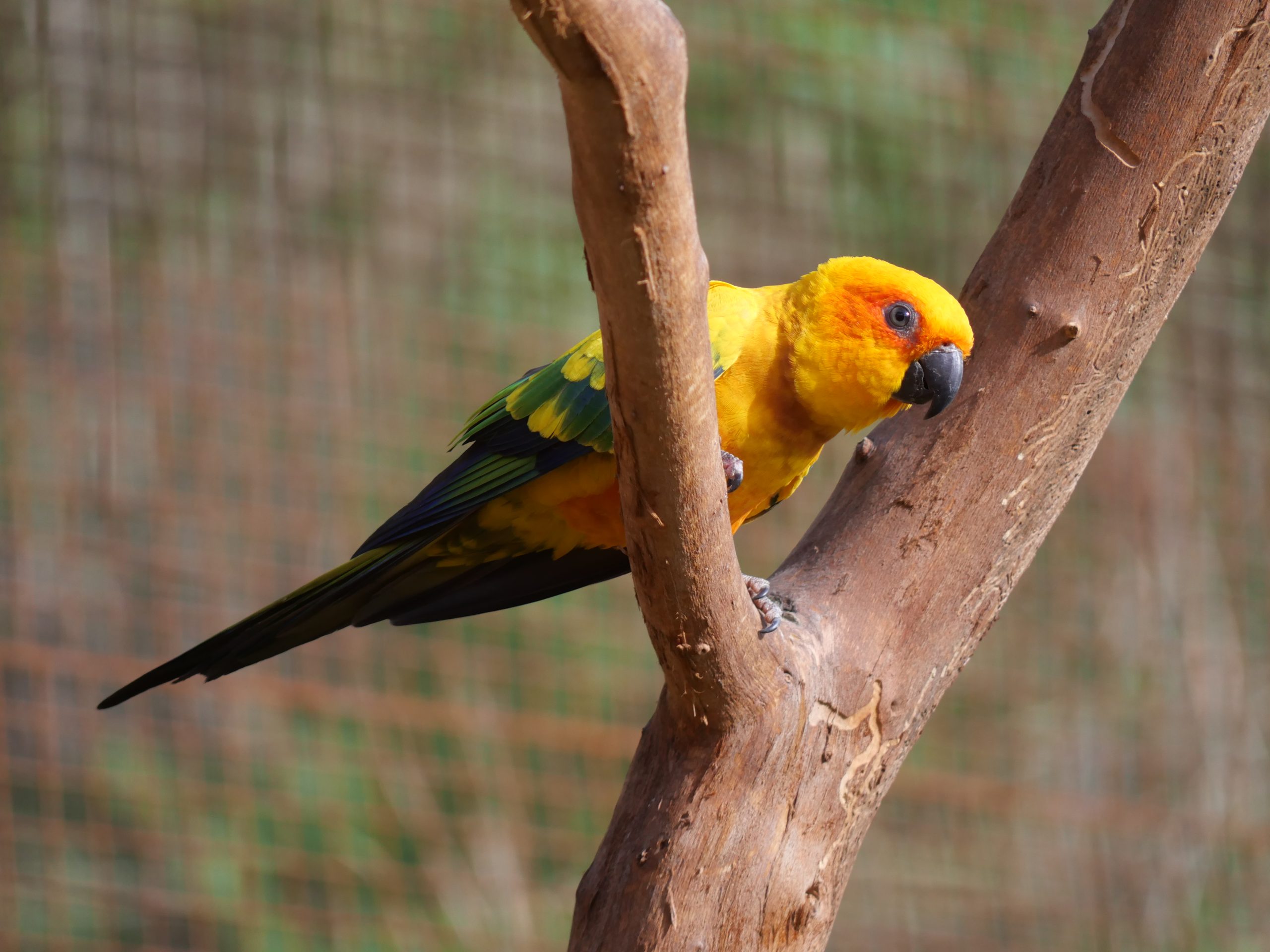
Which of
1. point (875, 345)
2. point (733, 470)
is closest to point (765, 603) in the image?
point (733, 470)

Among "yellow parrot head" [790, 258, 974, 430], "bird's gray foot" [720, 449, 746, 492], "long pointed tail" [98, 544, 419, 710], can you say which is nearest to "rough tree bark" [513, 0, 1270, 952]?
"yellow parrot head" [790, 258, 974, 430]

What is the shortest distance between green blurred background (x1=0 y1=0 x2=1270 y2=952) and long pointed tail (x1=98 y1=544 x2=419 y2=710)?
1940 millimetres

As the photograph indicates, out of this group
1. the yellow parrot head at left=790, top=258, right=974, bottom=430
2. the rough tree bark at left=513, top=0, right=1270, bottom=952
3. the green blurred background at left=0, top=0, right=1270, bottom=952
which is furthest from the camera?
the green blurred background at left=0, top=0, right=1270, bottom=952

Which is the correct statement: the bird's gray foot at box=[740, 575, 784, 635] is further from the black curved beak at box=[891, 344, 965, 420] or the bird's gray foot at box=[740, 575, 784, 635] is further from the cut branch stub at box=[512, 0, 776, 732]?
the black curved beak at box=[891, 344, 965, 420]

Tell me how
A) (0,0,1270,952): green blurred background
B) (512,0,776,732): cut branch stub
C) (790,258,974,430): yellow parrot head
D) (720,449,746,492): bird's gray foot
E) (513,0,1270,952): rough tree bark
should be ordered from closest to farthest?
(512,0,776,732): cut branch stub, (513,0,1270,952): rough tree bark, (720,449,746,492): bird's gray foot, (790,258,974,430): yellow parrot head, (0,0,1270,952): green blurred background

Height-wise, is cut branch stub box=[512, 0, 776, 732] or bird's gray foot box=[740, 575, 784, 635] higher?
cut branch stub box=[512, 0, 776, 732]

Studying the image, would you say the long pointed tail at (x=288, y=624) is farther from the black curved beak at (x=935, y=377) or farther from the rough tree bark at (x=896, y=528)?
the black curved beak at (x=935, y=377)

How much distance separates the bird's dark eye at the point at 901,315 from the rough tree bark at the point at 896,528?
169mm

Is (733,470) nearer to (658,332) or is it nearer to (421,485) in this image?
(658,332)

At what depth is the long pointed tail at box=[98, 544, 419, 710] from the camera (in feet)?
6.43

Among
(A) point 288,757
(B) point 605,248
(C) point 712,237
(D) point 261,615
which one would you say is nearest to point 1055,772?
(C) point 712,237

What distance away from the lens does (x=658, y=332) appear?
3.73 ft

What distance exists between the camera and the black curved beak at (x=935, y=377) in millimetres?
1932

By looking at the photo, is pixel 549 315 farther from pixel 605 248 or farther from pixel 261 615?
pixel 605 248
